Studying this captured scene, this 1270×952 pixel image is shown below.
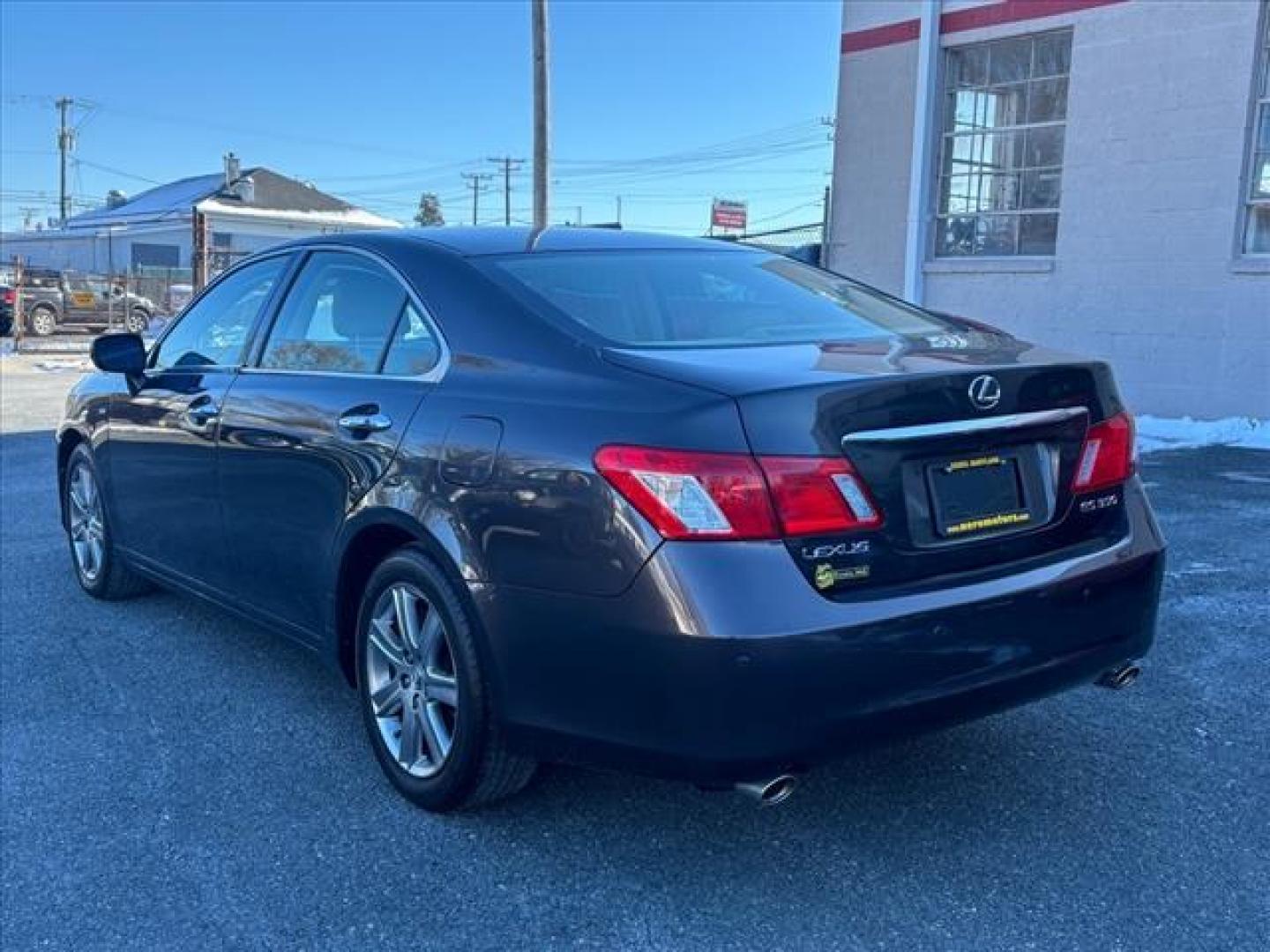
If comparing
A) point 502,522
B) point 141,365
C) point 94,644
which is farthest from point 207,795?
point 141,365

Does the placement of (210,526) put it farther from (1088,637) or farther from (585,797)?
(1088,637)

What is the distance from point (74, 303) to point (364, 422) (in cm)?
2969

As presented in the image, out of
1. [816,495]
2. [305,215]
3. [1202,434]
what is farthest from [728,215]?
[816,495]

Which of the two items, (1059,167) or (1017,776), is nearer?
(1017,776)

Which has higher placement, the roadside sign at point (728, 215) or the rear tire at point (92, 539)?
the roadside sign at point (728, 215)

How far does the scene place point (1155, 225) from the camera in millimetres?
10711

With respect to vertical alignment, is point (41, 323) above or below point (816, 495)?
below

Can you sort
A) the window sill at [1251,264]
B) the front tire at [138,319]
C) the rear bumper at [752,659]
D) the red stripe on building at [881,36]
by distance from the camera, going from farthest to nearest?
the front tire at [138,319]
the red stripe on building at [881,36]
the window sill at [1251,264]
the rear bumper at [752,659]

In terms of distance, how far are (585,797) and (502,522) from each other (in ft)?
3.18

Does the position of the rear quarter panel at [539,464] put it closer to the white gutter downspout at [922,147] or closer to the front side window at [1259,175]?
the front side window at [1259,175]

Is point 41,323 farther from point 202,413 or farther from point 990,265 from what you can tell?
point 202,413

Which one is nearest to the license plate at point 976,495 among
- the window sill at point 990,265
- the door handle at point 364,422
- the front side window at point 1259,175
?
the door handle at point 364,422

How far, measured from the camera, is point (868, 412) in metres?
2.67

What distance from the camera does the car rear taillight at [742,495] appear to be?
2.54 m
